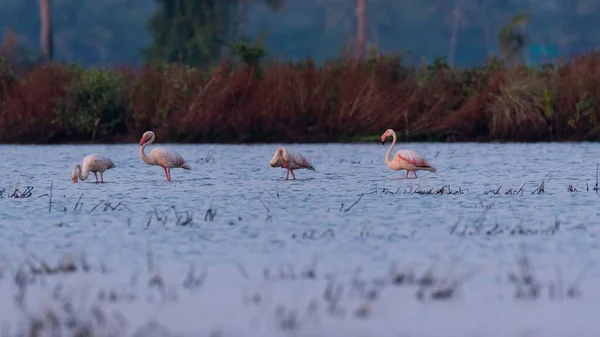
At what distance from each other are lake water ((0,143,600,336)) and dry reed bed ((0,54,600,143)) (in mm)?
8633

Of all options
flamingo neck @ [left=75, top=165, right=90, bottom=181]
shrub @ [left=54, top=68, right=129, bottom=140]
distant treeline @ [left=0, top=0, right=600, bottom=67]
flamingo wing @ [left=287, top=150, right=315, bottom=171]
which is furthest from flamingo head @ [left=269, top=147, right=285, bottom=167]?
distant treeline @ [left=0, top=0, right=600, bottom=67]

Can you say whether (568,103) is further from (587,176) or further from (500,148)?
(587,176)

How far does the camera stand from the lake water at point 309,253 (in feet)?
25.5

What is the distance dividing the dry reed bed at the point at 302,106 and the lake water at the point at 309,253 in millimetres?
8633

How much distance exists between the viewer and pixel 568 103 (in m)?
27.2

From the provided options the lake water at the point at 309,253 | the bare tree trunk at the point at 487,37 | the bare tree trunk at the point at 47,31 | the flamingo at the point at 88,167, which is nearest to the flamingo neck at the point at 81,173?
the flamingo at the point at 88,167

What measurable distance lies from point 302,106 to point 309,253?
57.3 feet

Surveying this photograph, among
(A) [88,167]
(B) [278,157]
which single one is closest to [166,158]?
(A) [88,167]

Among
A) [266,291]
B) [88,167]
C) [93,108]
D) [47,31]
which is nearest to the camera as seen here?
[266,291]

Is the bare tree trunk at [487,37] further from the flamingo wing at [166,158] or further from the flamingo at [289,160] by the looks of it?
the flamingo wing at [166,158]

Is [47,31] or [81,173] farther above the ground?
[47,31]

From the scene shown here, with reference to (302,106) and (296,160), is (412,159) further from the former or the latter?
(302,106)

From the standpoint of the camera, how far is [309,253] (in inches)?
408

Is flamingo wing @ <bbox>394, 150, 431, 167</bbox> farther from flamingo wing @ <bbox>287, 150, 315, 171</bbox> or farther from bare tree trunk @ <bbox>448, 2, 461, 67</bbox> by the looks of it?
bare tree trunk @ <bbox>448, 2, 461, 67</bbox>
